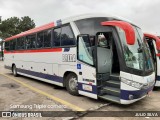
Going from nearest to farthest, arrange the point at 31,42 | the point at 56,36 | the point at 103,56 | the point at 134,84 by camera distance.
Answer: the point at 134,84, the point at 103,56, the point at 56,36, the point at 31,42

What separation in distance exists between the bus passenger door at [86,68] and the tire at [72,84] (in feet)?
1.43

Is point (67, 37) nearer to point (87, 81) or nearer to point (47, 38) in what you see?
point (47, 38)

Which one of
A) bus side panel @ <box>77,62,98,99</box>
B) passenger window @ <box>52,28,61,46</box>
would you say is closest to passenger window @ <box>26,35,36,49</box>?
passenger window @ <box>52,28,61,46</box>

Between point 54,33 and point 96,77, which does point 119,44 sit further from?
point 54,33

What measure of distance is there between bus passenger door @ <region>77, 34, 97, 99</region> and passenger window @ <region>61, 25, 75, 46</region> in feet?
1.69

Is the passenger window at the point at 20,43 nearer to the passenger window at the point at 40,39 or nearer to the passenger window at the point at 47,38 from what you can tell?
the passenger window at the point at 40,39

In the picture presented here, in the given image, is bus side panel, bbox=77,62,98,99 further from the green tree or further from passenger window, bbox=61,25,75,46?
the green tree

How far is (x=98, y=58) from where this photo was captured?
6.66 meters

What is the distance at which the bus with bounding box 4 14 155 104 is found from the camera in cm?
561

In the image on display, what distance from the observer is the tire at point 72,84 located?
24.3 ft

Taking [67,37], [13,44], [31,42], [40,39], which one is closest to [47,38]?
[40,39]

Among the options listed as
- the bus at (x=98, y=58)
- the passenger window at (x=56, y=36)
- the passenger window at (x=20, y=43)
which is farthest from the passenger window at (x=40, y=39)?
the passenger window at (x=20, y=43)

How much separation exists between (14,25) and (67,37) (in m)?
41.0

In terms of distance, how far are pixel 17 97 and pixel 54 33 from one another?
3.12 meters
